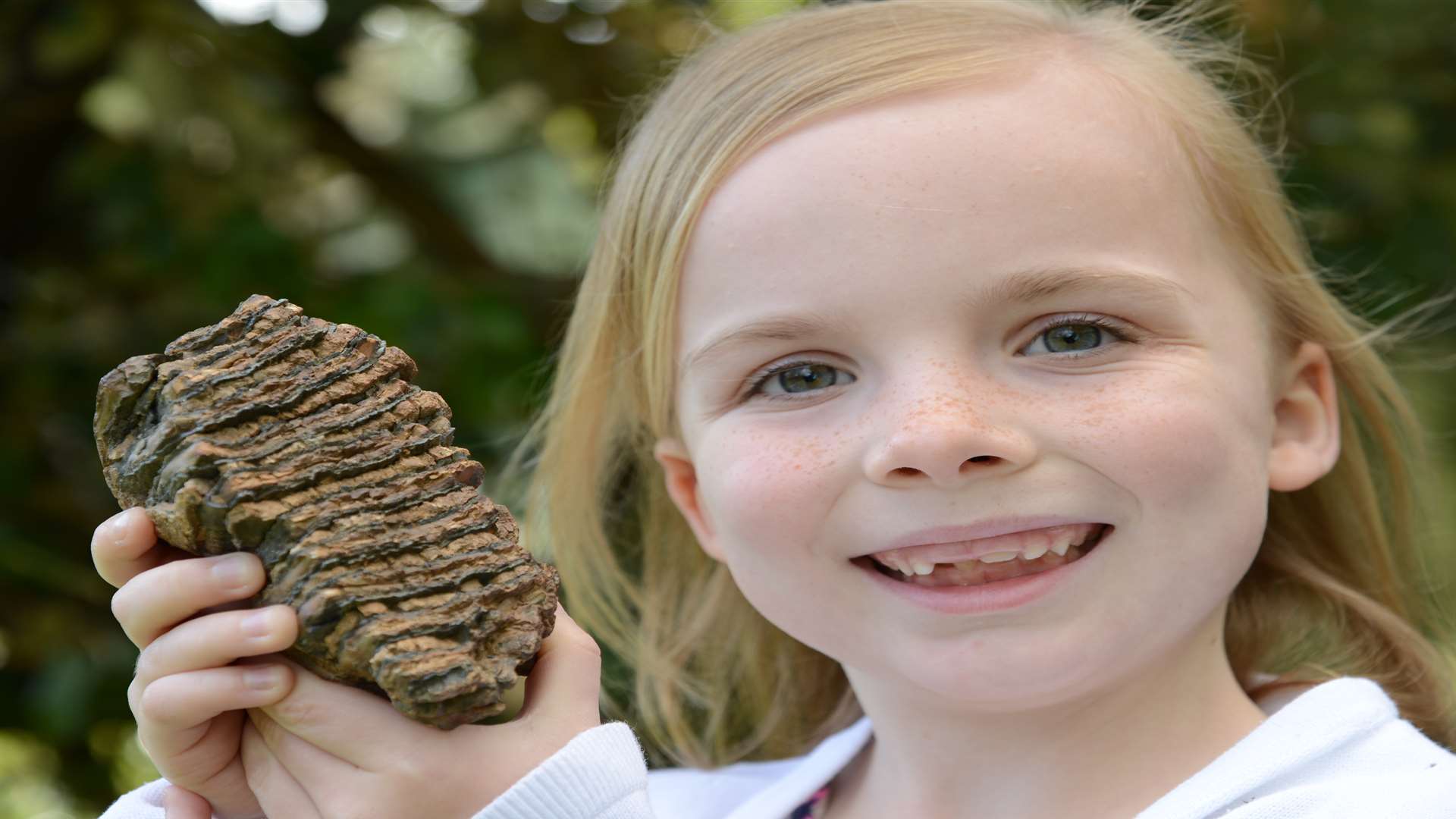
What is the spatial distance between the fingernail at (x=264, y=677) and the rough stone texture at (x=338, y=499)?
0.02 metres

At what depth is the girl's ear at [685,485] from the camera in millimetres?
1726

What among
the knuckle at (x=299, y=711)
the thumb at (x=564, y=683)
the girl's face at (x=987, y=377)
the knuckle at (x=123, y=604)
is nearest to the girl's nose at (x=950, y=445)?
the girl's face at (x=987, y=377)

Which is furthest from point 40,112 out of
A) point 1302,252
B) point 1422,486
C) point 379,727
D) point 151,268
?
point 1422,486

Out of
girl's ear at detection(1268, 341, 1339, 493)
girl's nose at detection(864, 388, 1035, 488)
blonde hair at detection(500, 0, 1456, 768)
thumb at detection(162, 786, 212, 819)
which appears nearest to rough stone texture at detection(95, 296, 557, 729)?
thumb at detection(162, 786, 212, 819)

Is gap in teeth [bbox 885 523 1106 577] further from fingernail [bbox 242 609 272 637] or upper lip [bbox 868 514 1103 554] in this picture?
fingernail [bbox 242 609 272 637]

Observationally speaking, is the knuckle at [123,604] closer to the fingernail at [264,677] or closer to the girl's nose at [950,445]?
the fingernail at [264,677]

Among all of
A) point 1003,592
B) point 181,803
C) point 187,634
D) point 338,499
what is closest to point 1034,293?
point 1003,592

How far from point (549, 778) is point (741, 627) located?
2.99 ft

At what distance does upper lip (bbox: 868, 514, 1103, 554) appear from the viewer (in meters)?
1.35

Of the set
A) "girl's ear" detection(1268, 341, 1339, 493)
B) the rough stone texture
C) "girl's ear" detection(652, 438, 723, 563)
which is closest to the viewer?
the rough stone texture

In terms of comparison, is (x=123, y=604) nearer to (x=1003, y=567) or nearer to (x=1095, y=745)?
(x=1003, y=567)

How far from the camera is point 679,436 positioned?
5.63 ft

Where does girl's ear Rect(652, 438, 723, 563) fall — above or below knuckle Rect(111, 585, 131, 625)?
below

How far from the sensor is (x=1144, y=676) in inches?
59.2
